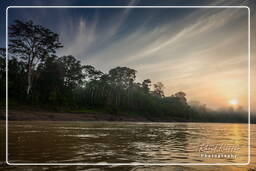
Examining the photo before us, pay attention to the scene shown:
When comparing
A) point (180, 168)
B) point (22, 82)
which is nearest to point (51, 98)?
point (22, 82)

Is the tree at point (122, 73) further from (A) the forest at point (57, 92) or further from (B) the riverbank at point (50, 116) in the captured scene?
(B) the riverbank at point (50, 116)

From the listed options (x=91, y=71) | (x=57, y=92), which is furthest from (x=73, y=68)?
(x=57, y=92)

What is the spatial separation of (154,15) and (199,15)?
1.18 meters

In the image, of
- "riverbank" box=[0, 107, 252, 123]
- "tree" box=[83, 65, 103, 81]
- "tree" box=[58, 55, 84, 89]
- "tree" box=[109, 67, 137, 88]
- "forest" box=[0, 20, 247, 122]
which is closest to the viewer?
"tree" box=[109, 67, 137, 88]

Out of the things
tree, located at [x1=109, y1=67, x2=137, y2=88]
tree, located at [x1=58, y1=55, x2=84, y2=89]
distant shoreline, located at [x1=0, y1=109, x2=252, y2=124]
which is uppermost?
tree, located at [x1=58, y1=55, x2=84, y2=89]

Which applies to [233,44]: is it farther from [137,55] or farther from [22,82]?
[22,82]

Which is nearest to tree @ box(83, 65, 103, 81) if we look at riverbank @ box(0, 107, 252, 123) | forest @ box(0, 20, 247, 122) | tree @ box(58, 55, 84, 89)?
tree @ box(58, 55, 84, 89)

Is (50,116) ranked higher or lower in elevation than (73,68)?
lower

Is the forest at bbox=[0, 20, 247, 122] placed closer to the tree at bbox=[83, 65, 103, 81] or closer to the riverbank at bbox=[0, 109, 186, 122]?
the riverbank at bbox=[0, 109, 186, 122]

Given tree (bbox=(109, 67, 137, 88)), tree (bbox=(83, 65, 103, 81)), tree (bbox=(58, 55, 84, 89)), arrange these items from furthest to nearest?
tree (bbox=(58, 55, 84, 89)) < tree (bbox=(83, 65, 103, 81)) < tree (bbox=(109, 67, 137, 88))

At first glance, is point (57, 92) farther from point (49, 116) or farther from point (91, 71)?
point (91, 71)

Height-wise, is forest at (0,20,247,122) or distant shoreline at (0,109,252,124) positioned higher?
forest at (0,20,247,122)

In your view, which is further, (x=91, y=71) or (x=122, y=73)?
(x=122, y=73)

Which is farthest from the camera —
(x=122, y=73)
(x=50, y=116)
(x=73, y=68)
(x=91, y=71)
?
(x=50, y=116)
